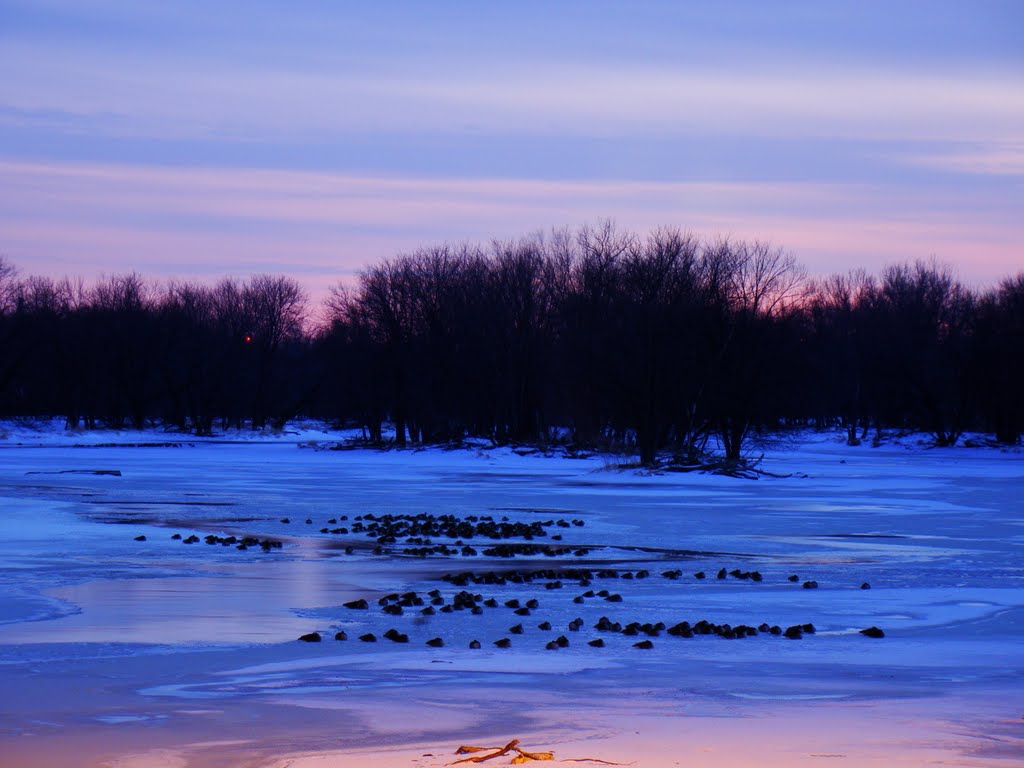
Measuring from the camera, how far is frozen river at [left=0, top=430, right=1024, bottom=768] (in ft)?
23.2

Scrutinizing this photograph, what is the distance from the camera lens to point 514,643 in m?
10.4

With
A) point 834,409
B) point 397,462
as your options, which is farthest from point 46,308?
point 834,409

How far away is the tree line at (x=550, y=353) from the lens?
2015 inches

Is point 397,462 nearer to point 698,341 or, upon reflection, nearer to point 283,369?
point 698,341

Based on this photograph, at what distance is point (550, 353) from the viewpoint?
216 ft

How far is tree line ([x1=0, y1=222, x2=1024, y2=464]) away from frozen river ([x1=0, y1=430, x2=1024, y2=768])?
82.5 feet

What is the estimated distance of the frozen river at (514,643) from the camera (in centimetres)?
709

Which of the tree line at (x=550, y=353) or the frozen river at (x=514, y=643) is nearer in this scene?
the frozen river at (x=514, y=643)

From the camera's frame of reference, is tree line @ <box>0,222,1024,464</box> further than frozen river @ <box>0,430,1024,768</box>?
Yes

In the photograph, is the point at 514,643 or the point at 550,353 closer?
the point at 514,643

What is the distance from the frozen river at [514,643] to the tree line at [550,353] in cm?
2514

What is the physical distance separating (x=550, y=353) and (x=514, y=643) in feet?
182

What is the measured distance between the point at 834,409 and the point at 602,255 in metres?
42.1

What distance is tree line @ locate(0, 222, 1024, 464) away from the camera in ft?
168
